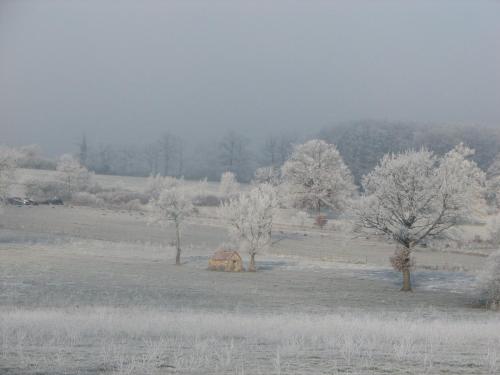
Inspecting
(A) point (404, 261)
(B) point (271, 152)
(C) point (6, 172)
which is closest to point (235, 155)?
(B) point (271, 152)

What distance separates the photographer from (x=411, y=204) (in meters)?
46.0

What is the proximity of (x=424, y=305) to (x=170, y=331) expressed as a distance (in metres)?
23.8

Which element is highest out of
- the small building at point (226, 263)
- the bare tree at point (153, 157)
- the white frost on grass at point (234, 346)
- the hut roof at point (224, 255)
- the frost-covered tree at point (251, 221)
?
the bare tree at point (153, 157)

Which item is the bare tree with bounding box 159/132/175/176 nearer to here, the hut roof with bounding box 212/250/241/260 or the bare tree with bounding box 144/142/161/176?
the bare tree with bounding box 144/142/161/176

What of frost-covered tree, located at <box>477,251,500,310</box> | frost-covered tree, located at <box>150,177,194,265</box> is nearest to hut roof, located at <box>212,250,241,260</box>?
frost-covered tree, located at <box>150,177,194,265</box>

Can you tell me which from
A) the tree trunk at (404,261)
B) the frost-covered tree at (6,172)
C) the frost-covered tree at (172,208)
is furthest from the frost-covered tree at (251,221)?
the frost-covered tree at (6,172)

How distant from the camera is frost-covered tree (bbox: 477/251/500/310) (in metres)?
38.0

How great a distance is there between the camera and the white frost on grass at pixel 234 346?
37.3ft

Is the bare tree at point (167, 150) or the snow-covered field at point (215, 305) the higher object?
the bare tree at point (167, 150)

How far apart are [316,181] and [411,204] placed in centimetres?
5519

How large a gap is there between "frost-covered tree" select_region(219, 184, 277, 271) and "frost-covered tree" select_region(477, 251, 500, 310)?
24826 millimetres

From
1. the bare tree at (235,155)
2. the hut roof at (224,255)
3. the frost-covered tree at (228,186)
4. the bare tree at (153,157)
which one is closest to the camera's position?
the hut roof at (224,255)

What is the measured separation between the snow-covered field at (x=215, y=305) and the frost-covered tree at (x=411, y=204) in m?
3.81

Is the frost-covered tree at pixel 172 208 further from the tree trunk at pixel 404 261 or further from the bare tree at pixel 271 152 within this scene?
the bare tree at pixel 271 152
